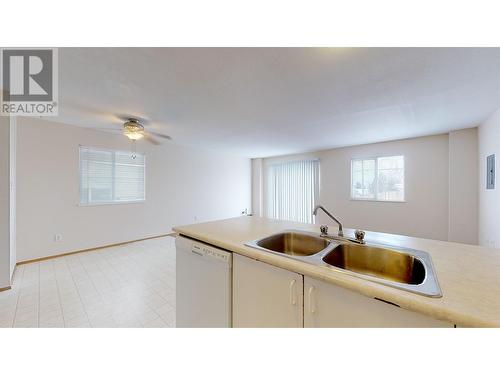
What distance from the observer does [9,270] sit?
227 cm

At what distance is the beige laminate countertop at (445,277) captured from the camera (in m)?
0.57

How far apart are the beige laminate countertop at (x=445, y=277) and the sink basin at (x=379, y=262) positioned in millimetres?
104

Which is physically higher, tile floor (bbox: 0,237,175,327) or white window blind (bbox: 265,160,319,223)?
white window blind (bbox: 265,160,319,223)

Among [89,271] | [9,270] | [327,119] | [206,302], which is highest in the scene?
[327,119]

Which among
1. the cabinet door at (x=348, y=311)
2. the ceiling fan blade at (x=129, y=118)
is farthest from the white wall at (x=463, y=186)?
the ceiling fan blade at (x=129, y=118)

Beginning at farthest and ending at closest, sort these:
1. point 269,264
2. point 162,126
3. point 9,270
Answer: point 162,126, point 9,270, point 269,264

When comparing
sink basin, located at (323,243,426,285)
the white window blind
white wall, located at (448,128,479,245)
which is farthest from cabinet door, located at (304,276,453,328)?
the white window blind

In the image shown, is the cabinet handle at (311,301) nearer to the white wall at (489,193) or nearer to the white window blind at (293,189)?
the white wall at (489,193)

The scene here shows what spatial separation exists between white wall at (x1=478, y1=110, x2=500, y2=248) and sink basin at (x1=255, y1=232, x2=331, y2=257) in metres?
2.86

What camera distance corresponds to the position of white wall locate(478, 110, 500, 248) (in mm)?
2439

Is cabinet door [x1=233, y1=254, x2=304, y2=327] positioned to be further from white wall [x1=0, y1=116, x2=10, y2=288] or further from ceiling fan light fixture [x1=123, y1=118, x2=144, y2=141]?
white wall [x1=0, y1=116, x2=10, y2=288]

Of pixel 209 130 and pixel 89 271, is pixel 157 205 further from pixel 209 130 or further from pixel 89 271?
pixel 209 130
